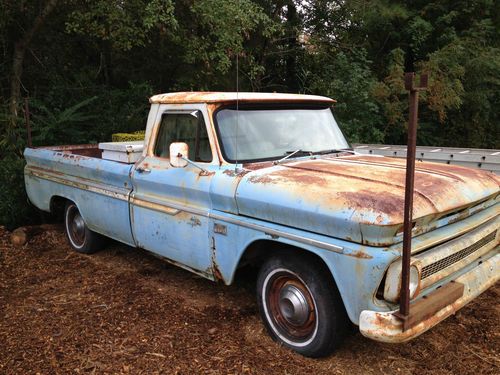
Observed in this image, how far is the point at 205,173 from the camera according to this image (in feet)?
12.5

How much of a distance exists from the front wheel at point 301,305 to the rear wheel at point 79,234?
279 centimetres

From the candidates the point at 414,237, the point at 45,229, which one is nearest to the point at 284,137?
the point at 414,237

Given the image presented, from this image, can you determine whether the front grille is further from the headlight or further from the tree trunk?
the tree trunk

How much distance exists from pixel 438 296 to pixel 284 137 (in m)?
1.85

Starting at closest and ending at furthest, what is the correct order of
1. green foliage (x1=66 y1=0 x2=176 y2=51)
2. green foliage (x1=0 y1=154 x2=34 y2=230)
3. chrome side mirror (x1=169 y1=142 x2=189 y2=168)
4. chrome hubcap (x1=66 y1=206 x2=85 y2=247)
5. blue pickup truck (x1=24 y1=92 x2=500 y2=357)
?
blue pickup truck (x1=24 y1=92 x2=500 y2=357)
chrome side mirror (x1=169 y1=142 x2=189 y2=168)
chrome hubcap (x1=66 y1=206 x2=85 y2=247)
green foliage (x1=0 y1=154 x2=34 y2=230)
green foliage (x1=66 y1=0 x2=176 y2=51)

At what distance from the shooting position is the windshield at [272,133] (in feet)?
12.8

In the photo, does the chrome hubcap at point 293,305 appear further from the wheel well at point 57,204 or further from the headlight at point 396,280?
the wheel well at point 57,204

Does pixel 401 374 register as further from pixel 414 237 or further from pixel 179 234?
pixel 179 234

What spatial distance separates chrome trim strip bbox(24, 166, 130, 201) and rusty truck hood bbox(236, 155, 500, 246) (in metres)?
1.70

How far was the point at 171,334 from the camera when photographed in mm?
3662

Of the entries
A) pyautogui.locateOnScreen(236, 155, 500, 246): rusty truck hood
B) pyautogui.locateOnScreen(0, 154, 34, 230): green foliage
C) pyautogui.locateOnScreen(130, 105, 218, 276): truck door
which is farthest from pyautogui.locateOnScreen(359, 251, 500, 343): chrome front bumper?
pyautogui.locateOnScreen(0, 154, 34, 230): green foliage

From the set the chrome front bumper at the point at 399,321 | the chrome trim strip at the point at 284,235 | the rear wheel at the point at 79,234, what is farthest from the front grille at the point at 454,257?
the rear wheel at the point at 79,234

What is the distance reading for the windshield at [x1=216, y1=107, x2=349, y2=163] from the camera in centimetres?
389

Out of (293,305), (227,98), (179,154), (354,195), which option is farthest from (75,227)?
(354,195)
